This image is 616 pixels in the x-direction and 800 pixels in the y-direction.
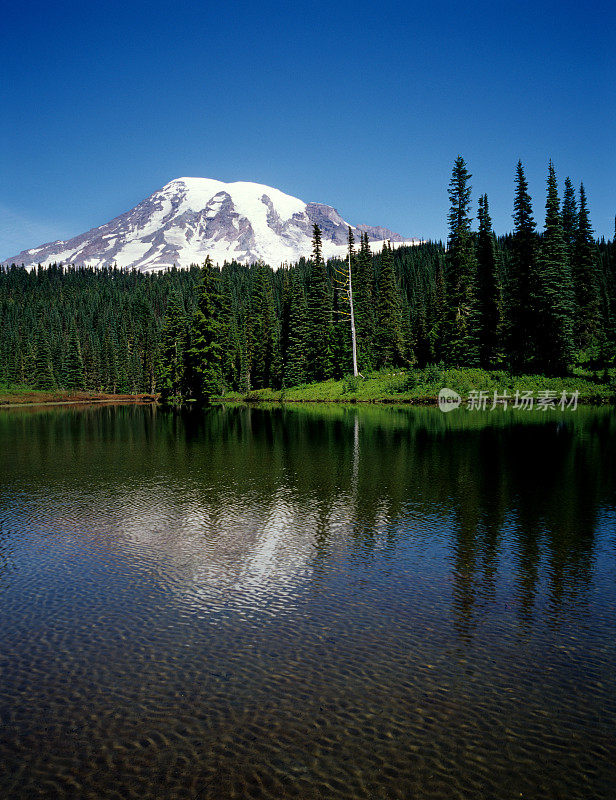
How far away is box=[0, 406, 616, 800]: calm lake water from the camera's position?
5.48 meters

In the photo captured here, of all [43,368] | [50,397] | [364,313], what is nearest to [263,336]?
[364,313]

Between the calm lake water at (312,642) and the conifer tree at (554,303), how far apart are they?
142 feet

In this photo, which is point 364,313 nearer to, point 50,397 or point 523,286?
point 523,286

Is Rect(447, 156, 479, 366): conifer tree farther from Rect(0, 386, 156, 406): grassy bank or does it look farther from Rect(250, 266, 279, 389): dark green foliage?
Rect(0, 386, 156, 406): grassy bank

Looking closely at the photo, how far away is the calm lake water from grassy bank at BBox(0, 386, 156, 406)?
9839 cm

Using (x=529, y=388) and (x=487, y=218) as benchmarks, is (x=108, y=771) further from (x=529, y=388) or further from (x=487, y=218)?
(x=487, y=218)

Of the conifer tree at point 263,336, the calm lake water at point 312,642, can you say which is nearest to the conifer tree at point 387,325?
the conifer tree at point 263,336

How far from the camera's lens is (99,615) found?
9172 millimetres

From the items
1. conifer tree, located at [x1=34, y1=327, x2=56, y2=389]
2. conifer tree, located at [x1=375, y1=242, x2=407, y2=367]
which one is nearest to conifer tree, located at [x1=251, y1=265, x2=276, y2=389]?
conifer tree, located at [x1=375, y1=242, x2=407, y2=367]

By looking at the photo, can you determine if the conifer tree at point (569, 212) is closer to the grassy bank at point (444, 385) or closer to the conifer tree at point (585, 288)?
the conifer tree at point (585, 288)

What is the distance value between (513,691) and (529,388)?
2095 inches

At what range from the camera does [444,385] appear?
58.2m

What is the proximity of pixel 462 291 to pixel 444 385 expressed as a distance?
1208cm

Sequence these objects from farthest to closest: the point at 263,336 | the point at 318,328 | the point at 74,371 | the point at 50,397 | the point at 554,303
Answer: the point at 74,371 < the point at 50,397 < the point at 263,336 < the point at 318,328 < the point at 554,303
